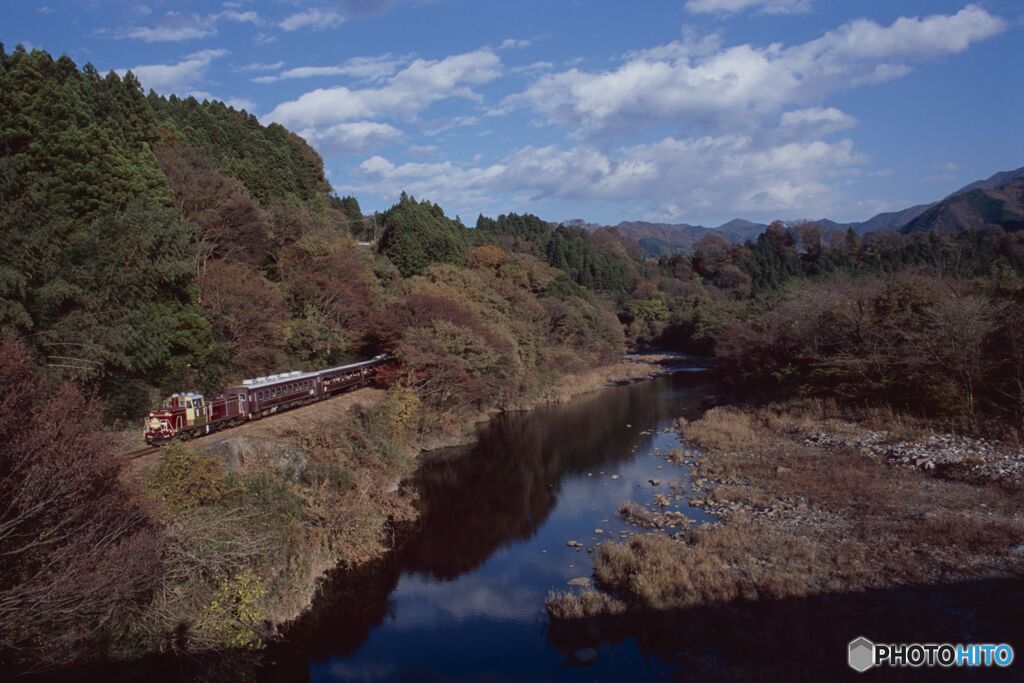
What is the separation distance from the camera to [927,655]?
389 inches

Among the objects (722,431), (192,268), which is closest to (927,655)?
(722,431)

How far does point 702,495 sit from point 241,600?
13629 mm

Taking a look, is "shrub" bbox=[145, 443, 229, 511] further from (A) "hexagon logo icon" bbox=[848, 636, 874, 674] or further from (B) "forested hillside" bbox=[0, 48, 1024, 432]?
(A) "hexagon logo icon" bbox=[848, 636, 874, 674]

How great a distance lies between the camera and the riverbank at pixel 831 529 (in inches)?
484

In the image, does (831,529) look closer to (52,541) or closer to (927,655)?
(927,655)

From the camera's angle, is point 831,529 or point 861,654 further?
point 831,529

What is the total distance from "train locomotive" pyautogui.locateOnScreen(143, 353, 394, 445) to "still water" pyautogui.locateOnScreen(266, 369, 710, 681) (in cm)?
552

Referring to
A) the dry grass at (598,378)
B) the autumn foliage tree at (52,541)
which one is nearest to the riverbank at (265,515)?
the autumn foliage tree at (52,541)

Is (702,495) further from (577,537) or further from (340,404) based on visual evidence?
(340,404)

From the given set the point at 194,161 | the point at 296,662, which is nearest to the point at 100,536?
the point at 296,662

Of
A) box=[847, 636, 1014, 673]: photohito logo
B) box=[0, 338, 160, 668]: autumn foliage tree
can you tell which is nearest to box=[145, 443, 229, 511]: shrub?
box=[0, 338, 160, 668]: autumn foliage tree

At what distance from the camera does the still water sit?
1110 cm

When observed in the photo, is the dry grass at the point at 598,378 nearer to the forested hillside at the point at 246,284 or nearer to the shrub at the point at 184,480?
the forested hillside at the point at 246,284

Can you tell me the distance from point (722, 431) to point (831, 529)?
12505 millimetres
